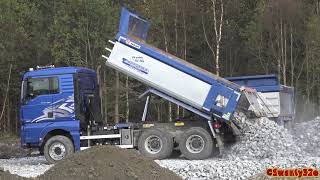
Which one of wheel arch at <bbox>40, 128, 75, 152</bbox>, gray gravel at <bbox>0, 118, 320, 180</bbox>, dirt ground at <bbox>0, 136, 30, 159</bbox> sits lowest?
dirt ground at <bbox>0, 136, 30, 159</bbox>

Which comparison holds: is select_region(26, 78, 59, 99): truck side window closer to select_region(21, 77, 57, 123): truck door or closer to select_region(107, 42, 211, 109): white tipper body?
select_region(21, 77, 57, 123): truck door

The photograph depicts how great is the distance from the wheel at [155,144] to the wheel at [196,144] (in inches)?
15.2

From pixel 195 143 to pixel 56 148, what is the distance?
3972mm

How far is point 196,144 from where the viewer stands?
47.4 ft

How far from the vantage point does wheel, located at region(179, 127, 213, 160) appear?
14258 millimetres

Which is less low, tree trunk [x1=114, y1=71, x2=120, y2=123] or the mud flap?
tree trunk [x1=114, y1=71, x2=120, y2=123]

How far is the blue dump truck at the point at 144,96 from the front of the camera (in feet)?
47.0

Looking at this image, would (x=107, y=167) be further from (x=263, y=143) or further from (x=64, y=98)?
(x=263, y=143)

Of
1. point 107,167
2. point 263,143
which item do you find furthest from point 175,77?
point 107,167

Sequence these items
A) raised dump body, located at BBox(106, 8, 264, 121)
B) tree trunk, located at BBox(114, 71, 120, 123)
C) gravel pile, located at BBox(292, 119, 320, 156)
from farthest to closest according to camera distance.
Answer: tree trunk, located at BBox(114, 71, 120, 123) < gravel pile, located at BBox(292, 119, 320, 156) < raised dump body, located at BBox(106, 8, 264, 121)

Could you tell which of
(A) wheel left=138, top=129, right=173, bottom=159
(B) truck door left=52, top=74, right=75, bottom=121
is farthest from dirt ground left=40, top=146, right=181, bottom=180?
(B) truck door left=52, top=74, right=75, bottom=121

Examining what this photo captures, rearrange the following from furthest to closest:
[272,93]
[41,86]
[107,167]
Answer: [272,93] → [41,86] → [107,167]

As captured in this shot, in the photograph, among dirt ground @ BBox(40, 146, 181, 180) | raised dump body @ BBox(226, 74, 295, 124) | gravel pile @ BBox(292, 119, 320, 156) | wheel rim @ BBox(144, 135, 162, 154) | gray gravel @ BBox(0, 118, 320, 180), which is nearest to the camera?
dirt ground @ BBox(40, 146, 181, 180)

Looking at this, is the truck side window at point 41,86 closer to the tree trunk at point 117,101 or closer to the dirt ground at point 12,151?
the dirt ground at point 12,151
